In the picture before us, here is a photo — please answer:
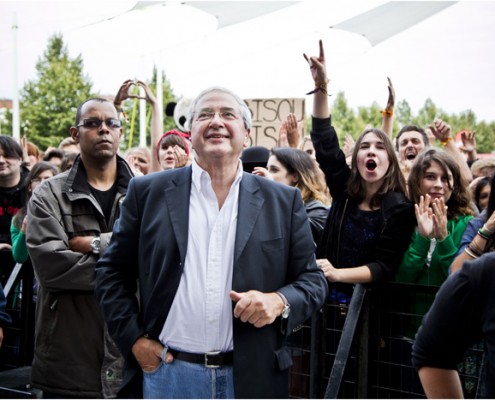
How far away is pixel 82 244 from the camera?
377 cm

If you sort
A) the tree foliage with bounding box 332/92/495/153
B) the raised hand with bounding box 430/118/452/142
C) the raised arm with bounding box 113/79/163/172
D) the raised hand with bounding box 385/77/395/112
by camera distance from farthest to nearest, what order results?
1. the tree foliage with bounding box 332/92/495/153
2. the raised hand with bounding box 385/77/395/112
3. the raised hand with bounding box 430/118/452/142
4. the raised arm with bounding box 113/79/163/172

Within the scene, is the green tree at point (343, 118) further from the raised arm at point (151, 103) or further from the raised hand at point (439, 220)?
the raised hand at point (439, 220)

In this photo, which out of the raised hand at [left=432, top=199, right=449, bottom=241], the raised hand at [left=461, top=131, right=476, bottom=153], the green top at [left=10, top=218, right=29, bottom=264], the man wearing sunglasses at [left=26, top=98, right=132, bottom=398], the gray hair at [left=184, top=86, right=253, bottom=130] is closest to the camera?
the gray hair at [left=184, top=86, right=253, bottom=130]

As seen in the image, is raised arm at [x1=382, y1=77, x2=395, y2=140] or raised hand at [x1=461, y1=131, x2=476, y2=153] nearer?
raised arm at [x1=382, y1=77, x2=395, y2=140]

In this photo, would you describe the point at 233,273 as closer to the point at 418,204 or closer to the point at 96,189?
the point at 96,189

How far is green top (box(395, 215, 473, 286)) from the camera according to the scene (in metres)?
4.05

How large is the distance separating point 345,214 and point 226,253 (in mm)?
1754

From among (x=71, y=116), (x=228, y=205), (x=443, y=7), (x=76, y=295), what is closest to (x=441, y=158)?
(x=228, y=205)

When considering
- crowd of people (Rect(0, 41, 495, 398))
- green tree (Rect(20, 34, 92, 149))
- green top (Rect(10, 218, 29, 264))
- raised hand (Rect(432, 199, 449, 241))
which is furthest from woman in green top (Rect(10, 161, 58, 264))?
green tree (Rect(20, 34, 92, 149))

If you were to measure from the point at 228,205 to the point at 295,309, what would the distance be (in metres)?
0.51

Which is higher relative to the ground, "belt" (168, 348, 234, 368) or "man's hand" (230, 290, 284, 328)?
"man's hand" (230, 290, 284, 328)

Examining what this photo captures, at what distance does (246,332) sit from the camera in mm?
2666

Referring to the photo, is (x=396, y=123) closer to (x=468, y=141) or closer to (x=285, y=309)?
(x=468, y=141)

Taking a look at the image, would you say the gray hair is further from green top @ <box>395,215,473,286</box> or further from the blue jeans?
green top @ <box>395,215,473,286</box>
